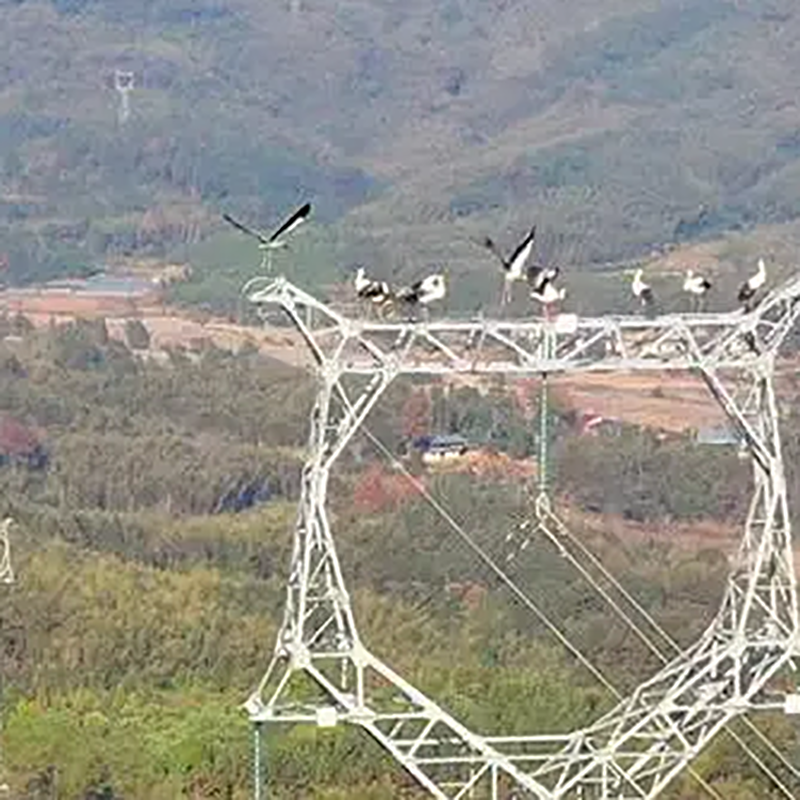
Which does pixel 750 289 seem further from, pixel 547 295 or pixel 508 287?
pixel 508 287

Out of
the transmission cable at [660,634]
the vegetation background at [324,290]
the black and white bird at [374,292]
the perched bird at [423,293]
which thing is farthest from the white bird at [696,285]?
the vegetation background at [324,290]

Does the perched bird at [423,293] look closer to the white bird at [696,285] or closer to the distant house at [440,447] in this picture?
the white bird at [696,285]

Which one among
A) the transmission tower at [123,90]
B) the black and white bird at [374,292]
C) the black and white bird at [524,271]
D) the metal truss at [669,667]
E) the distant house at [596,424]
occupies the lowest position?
the transmission tower at [123,90]

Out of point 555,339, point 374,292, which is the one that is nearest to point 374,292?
point 374,292

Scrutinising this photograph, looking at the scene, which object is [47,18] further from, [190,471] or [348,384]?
[348,384]

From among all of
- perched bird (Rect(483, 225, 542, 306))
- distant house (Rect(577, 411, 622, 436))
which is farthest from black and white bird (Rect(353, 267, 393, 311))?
distant house (Rect(577, 411, 622, 436))

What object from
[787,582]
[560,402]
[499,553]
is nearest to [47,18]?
[560,402]

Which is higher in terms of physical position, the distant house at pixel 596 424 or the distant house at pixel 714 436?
the distant house at pixel 714 436
